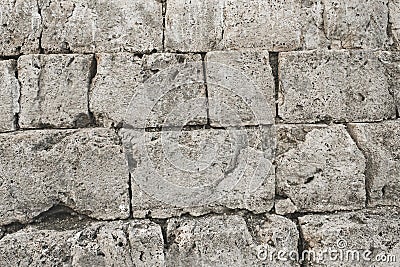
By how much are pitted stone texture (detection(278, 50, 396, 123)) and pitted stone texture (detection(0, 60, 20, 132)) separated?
5.86 ft

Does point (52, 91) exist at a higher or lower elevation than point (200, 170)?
higher

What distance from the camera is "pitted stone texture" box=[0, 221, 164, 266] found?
3191 mm

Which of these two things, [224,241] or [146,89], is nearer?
[224,241]

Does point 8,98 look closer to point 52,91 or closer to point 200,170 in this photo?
point 52,91

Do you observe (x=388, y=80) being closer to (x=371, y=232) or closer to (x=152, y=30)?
(x=371, y=232)

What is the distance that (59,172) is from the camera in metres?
3.33

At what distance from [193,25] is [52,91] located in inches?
41.2

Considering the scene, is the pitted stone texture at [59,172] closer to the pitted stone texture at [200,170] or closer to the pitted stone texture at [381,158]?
the pitted stone texture at [200,170]

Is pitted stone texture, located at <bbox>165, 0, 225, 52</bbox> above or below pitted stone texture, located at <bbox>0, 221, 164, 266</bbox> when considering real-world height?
above

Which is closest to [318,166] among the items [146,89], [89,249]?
[146,89]

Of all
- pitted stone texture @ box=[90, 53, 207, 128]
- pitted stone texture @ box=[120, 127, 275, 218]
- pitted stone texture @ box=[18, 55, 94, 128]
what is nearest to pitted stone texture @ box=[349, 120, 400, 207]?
pitted stone texture @ box=[120, 127, 275, 218]

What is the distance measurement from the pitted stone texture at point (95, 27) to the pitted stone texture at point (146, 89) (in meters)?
0.10

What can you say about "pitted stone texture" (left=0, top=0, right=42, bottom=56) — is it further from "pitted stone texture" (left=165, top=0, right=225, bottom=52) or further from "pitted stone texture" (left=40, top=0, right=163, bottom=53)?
"pitted stone texture" (left=165, top=0, right=225, bottom=52)

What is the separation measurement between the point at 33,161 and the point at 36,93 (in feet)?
1.48
